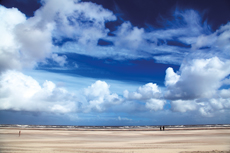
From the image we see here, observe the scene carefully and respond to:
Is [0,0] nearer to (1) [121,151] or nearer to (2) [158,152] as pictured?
(1) [121,151]

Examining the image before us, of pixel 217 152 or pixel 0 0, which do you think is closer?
pixel 0 0

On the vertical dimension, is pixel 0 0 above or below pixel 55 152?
above

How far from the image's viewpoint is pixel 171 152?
69.2ft

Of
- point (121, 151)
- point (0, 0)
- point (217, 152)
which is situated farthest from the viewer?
point (121, 151)

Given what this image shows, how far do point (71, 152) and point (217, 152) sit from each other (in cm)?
1726

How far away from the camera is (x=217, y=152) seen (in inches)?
805

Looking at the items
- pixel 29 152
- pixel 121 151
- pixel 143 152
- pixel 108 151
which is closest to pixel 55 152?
pixel 29 152

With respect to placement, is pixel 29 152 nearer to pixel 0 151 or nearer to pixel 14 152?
pixel 14 152

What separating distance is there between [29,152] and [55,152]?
3.11 meters

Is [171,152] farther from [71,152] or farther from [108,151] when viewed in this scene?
[71,152]

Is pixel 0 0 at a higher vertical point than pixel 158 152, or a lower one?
higher

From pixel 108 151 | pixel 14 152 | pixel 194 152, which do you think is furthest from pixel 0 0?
pixel 194 152

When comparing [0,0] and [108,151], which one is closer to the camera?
[0,0]

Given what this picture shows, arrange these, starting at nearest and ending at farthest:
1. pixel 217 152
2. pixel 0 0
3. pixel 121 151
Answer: pixel 0 0, pixel 217 152, pixel 121 151
